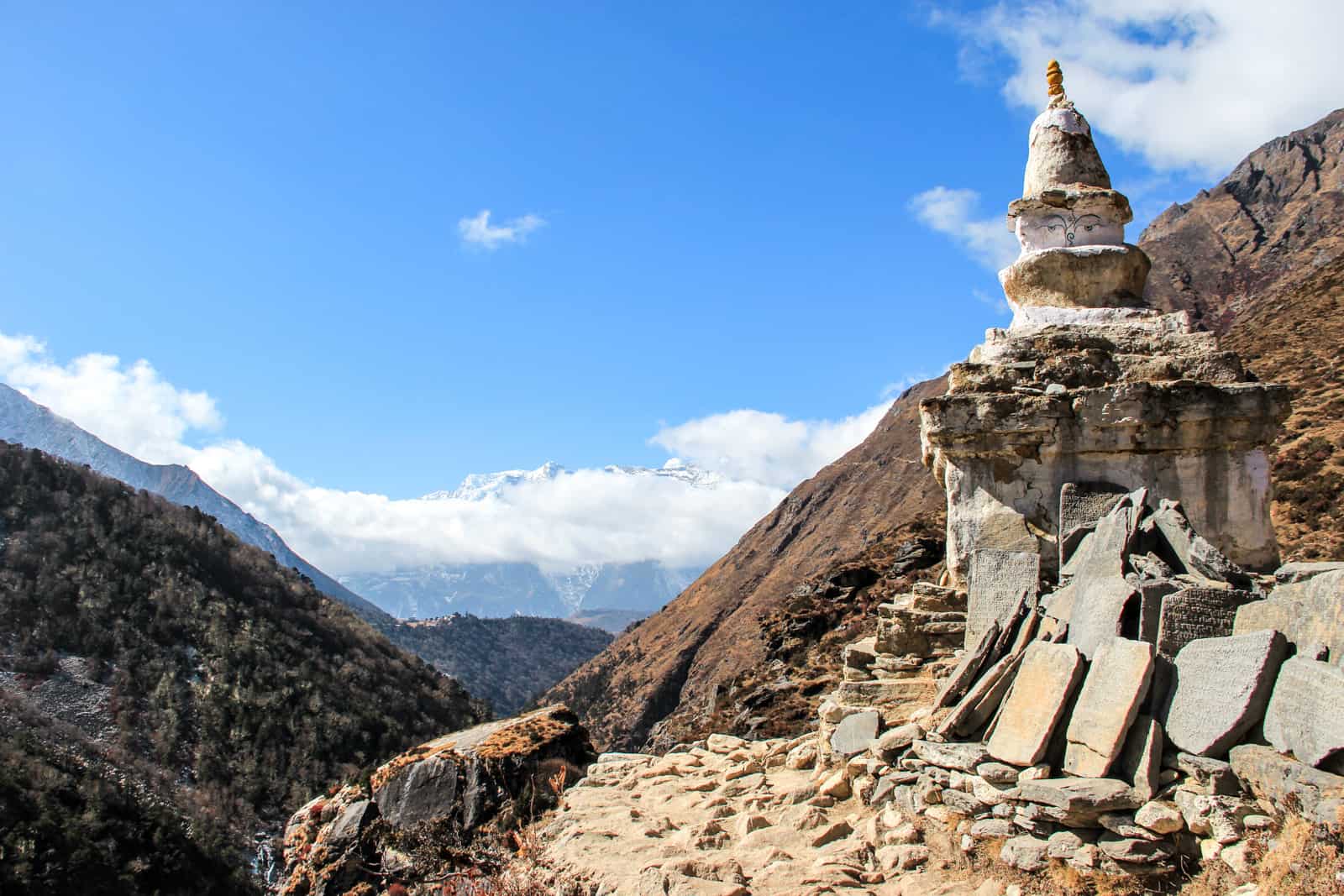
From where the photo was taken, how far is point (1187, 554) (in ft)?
21.1

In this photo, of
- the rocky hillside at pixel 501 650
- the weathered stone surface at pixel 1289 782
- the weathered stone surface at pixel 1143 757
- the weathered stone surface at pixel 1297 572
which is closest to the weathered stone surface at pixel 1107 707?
the weathered stone surface at pixel 1143 757

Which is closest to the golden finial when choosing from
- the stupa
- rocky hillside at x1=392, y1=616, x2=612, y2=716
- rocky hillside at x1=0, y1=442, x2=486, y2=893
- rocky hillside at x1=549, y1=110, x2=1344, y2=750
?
the stupa

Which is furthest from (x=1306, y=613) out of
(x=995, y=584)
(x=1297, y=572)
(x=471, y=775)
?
(x=471, y=775)

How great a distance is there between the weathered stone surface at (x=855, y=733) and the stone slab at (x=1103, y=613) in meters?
1.62

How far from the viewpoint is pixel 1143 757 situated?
16.4ft

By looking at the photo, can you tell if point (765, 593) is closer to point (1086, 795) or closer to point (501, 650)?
point (1086, 795)

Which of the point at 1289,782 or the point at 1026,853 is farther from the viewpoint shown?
the point at 1026,853

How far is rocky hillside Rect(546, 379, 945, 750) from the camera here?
39500 mm

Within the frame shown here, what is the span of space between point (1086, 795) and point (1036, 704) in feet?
2.49

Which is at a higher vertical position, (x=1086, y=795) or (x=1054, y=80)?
(x=1054, y=80)

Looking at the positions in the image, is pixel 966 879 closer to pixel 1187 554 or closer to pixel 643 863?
pixel 643 863

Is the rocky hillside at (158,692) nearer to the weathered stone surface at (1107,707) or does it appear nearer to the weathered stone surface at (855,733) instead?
the weathered stone surface at (855,733)

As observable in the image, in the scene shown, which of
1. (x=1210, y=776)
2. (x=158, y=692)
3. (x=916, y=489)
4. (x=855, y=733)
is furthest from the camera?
(x=916, y=489)

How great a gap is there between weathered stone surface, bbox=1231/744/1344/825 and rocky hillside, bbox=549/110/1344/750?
1509cm
